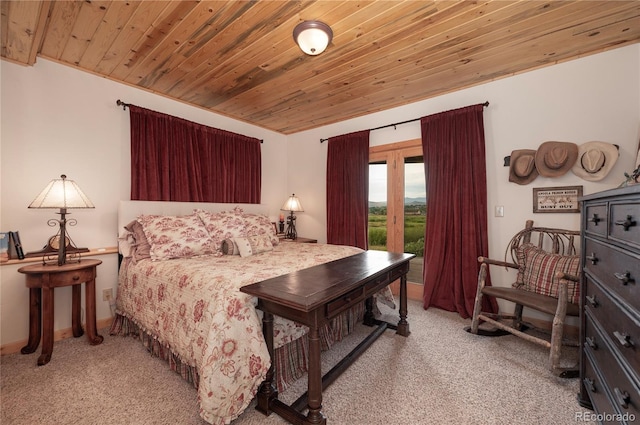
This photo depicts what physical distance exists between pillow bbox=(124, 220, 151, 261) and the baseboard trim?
2.65 feet

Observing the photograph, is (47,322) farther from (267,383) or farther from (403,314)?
(403,314)

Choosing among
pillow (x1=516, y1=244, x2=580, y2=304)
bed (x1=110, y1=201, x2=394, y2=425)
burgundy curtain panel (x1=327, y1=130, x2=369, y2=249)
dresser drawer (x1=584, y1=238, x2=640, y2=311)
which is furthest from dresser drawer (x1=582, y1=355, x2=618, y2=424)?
burgundy curtain panel (x1=327, y1=130, x2=369, y2=249)

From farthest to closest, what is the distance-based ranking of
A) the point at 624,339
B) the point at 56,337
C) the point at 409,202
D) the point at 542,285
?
1. the point at 409,202
2. the point at 56,337
3. the point at 542,285
4. the point at 624,339

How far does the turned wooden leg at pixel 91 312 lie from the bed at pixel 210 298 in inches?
7.2

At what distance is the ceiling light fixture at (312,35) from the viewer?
186 centimetres

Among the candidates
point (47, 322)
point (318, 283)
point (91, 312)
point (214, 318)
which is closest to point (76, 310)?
point (91, 312)

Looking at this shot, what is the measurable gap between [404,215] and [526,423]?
7.95ft

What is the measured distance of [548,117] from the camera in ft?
8.57

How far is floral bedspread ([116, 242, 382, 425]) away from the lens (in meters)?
1.40

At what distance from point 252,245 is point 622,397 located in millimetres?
2555

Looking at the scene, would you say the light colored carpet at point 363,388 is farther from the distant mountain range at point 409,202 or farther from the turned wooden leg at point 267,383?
the distant mountain range at point 409,202

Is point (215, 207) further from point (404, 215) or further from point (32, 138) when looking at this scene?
point (404, 215)

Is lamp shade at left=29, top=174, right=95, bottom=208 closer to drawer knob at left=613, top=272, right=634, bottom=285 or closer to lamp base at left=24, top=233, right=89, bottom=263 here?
lamp base at left=24, top=233, right=89, bottom=263

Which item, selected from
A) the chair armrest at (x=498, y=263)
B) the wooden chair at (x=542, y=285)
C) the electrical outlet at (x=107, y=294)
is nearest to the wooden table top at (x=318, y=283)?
the chair armrest at (x=498, y=263)
